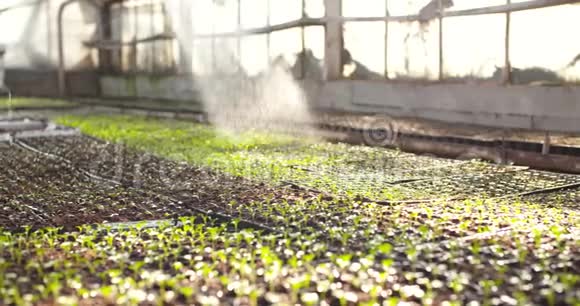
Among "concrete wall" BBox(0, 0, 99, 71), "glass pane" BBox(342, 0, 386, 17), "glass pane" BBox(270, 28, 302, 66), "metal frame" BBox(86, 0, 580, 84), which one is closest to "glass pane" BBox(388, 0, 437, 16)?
"metal frame" BBox(86, 0, 580, 84)

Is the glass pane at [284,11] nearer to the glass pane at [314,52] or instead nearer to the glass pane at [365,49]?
the glass pane at [314,52]

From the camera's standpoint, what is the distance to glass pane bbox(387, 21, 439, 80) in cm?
977

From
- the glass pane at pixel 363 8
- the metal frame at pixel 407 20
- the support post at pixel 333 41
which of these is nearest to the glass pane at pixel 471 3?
the metal frame at pixel 407 20

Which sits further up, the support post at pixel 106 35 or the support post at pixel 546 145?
the support post at pixel 106 35

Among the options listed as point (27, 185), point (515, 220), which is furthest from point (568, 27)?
point (27, 185)

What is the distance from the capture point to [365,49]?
11.1 metres

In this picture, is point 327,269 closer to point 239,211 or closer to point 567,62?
point 239,211

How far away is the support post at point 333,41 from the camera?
11.4 m

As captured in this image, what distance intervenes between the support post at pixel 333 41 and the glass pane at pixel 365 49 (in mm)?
120

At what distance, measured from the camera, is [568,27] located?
7883 mm

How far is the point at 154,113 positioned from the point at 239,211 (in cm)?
1050

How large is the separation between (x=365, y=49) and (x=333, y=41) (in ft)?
2.22

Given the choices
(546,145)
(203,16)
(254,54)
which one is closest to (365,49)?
(254,54)

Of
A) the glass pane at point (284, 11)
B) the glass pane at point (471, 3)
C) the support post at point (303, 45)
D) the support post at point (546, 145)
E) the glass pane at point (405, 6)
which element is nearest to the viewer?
the support post at point (546, 145)
